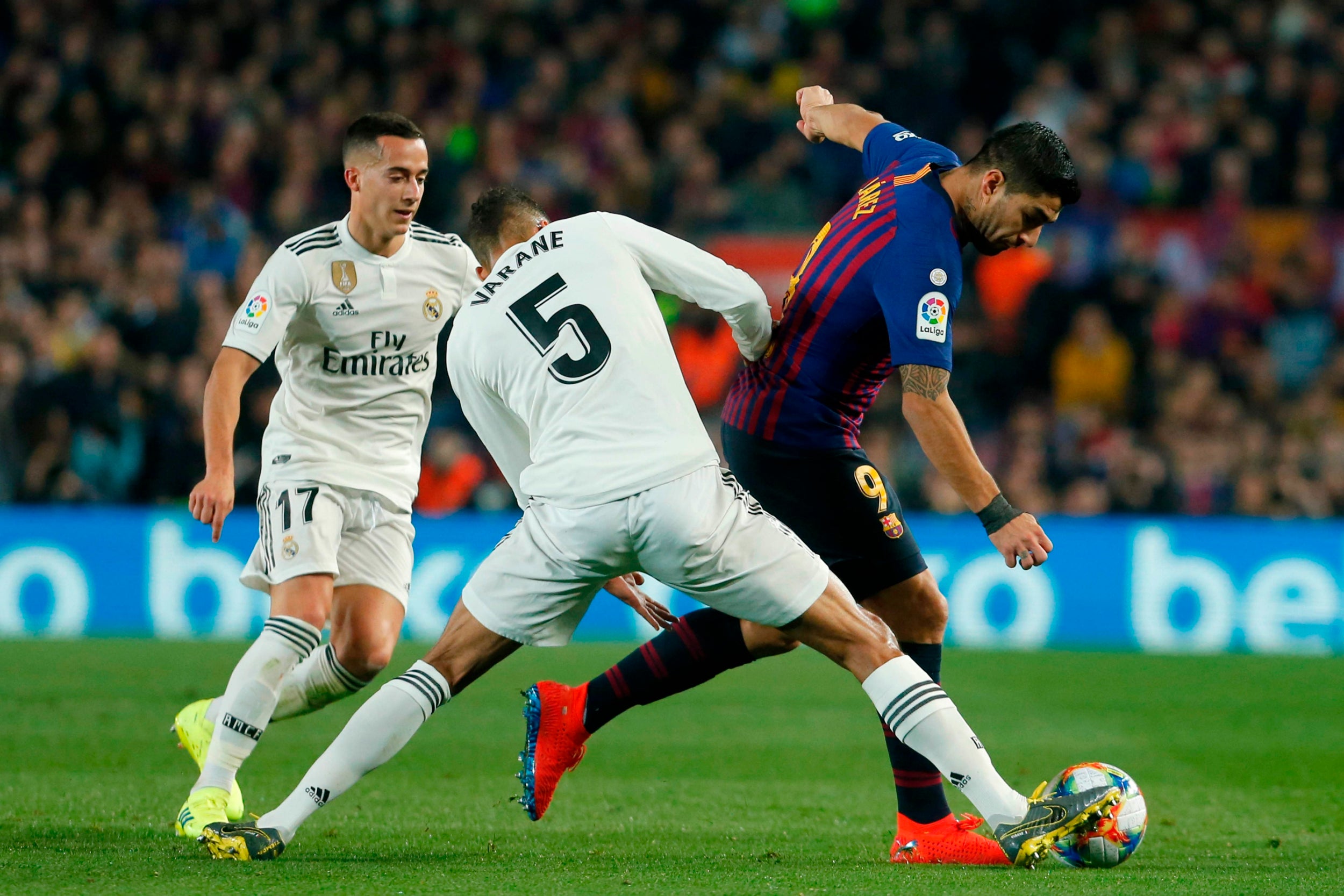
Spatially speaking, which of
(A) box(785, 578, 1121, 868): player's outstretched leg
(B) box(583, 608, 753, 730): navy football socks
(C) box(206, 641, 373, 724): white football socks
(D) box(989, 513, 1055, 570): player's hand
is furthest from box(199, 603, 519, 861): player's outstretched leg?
(D) box(989, 513, 1055, 570): player's hand

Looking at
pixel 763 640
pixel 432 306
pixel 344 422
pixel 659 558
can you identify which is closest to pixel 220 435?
pixel 344 422

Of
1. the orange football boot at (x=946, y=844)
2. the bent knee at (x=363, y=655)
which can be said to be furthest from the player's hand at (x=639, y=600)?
the bent knee at (x=363, y=655)

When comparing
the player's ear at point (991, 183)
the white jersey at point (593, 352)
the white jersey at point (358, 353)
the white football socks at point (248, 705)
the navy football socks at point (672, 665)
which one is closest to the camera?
the white jersey at point (593, 352)

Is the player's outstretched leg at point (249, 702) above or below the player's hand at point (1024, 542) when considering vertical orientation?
below

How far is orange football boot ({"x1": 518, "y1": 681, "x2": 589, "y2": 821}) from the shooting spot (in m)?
4.87

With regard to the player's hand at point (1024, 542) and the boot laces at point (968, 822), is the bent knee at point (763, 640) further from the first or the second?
the player's hand at point (1024, 542)

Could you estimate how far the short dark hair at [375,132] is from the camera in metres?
5.45

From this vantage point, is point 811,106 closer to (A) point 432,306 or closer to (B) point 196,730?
(A) point 432,306

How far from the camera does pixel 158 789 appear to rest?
578 centimetres

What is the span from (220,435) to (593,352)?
1352 millimetres

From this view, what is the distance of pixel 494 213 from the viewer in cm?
483

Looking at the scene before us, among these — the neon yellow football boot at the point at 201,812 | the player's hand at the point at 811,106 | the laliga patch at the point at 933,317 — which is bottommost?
the neon yellow football boot at the point at 201,812

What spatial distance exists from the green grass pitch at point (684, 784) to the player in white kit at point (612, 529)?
11.4 inches

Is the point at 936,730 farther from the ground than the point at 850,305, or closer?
closer
